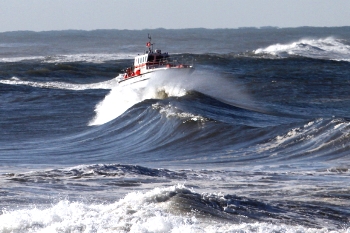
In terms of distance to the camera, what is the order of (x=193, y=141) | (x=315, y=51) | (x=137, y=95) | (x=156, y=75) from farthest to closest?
(x=315, y=51), (x=137, y=95), (x=156, y=75), (x=193, y=141)

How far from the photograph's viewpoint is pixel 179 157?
20172 mm

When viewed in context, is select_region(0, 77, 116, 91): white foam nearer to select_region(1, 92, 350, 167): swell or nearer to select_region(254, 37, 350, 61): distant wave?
select_region(1, 92, 350, 167): swell

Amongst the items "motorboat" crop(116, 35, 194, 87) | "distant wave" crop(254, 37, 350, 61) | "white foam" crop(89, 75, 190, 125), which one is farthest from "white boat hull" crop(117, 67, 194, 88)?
"distant wave" crop(254, 37, 350, 61)

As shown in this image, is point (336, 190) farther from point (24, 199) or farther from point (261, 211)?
point (24, 199)

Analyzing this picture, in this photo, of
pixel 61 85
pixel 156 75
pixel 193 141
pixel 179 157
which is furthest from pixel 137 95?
pixel 179 157

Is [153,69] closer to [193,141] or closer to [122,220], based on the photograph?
[193,141]

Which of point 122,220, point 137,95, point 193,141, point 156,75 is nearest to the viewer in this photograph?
point 122,220

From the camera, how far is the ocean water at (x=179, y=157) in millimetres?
11109

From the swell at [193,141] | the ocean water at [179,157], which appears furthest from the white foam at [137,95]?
the swell at [193,141]

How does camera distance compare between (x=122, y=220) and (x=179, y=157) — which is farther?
(x=179, y=157)

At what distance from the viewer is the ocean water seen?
1111 centimetres

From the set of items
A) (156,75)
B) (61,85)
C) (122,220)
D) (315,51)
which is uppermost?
(122,220)

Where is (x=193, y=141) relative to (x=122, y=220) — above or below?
below

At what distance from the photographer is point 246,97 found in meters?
37.8
